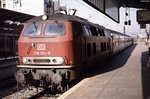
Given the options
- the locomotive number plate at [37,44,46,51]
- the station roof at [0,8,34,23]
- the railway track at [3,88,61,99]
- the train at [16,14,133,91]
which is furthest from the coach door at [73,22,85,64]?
the station roof at [0,8,34,23]

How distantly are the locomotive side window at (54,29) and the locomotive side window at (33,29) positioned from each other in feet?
0.97

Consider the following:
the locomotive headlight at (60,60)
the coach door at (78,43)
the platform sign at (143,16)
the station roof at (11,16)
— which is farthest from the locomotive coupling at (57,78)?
the station roof at (11,16)

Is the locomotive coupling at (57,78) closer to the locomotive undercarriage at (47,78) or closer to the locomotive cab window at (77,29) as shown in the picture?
the locomotive undercarriage at (47,78)

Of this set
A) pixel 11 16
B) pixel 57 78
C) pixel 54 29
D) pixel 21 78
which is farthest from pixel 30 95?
pixel 11 16

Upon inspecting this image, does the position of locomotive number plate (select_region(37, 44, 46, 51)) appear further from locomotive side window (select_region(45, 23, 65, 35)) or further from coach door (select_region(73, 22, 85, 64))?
coach door (select_region(73, 22, 85, 64))

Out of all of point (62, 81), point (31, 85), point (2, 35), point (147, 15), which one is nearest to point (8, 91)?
point (31, 85)

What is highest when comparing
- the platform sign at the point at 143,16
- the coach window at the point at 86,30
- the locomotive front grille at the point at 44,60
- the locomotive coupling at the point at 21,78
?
the platform sign at the point at 143,16

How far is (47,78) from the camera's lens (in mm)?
11273

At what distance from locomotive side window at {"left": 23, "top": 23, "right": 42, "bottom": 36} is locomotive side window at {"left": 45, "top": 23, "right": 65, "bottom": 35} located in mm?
297

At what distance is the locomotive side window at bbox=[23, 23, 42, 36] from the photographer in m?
12.0

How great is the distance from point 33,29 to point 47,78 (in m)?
1.98

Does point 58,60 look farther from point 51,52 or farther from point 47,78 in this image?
point 47,78

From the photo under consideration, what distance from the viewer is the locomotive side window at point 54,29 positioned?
11.8 metres

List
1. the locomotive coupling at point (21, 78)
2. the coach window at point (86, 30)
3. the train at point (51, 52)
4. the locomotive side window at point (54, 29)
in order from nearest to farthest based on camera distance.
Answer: the train at point (51, 52)
the locomotive coupling at point (21, 78)
the locomotive side window at point (54, 29)
the coach window at point (86, 30)
